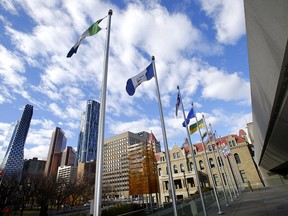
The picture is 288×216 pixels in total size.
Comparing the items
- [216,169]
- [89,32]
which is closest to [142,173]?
[89,32]

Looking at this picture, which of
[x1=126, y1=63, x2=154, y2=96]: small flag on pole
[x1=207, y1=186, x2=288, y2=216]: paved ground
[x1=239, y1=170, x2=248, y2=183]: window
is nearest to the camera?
[x1=126, y1=63, x2=154, y2=96]: small flag on pole

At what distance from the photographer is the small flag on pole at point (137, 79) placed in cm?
922

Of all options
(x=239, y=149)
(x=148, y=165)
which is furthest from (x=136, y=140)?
(x=148, y=165)

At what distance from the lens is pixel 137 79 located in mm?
9711

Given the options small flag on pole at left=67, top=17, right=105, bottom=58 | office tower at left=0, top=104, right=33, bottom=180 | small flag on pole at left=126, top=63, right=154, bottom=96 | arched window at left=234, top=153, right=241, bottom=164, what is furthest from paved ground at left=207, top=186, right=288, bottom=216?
office tower at left=0, top=104, right=33, bottom=180

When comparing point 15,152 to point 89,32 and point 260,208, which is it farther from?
point 260,208

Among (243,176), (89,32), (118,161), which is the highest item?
(118,161)

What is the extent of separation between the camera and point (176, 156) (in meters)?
54.2

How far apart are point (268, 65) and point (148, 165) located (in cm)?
2305

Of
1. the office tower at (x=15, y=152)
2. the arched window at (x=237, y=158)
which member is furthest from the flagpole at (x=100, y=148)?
the office tower at (x=15, y=152)

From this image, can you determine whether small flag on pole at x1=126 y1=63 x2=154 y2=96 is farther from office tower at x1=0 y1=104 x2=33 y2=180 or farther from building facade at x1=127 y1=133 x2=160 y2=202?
office tower at x1=0 y1=104 x2=33 y2=180

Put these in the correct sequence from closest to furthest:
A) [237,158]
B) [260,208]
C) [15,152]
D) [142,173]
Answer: [260,208], [142,173], [237,158], [15,152]

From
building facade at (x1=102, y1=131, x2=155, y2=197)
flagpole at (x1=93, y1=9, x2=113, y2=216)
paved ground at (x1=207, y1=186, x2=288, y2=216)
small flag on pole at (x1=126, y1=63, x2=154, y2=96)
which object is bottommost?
paved ground at (x1=207, y1=186, x2=288, y2=216)

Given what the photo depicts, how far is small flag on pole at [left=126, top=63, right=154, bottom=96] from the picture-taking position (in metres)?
9.22
